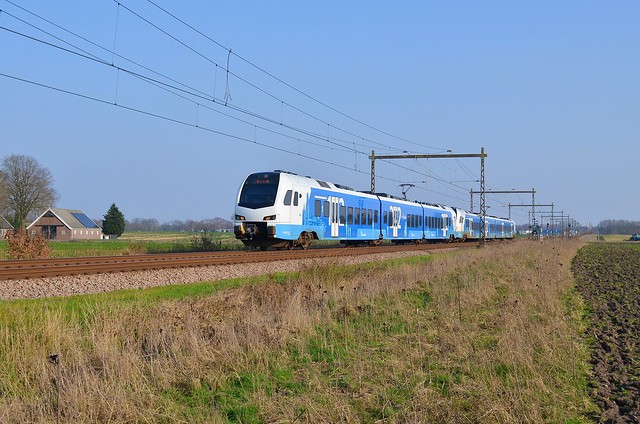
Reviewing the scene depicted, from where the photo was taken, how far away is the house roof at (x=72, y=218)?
88.8 m

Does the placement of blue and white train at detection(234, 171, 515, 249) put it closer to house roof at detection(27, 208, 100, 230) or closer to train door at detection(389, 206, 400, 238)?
train door at detection(389, 206, 400, 238)

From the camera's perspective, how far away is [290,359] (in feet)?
28.3

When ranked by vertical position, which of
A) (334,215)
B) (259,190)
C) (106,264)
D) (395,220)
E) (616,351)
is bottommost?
(616,351)

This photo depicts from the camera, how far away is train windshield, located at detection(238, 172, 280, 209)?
25.7m

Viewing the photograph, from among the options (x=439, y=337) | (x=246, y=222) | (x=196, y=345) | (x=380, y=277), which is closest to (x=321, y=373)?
(x=196, y=345)

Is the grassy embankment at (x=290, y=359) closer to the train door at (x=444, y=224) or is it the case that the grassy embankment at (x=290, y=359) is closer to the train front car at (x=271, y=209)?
the train front car at (x=271, y=209)

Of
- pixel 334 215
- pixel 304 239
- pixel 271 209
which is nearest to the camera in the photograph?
pixel 271 209

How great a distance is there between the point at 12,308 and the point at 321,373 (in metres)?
5.98

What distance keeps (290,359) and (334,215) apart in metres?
22.5

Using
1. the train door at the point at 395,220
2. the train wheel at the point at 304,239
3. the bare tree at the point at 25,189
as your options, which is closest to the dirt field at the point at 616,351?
the train wheel at the point at 304,239

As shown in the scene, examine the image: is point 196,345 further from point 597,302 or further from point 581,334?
point 597,302

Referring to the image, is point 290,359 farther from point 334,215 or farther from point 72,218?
point 72,218

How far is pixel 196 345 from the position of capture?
331 inches

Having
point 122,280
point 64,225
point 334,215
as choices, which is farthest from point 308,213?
point 64,225
